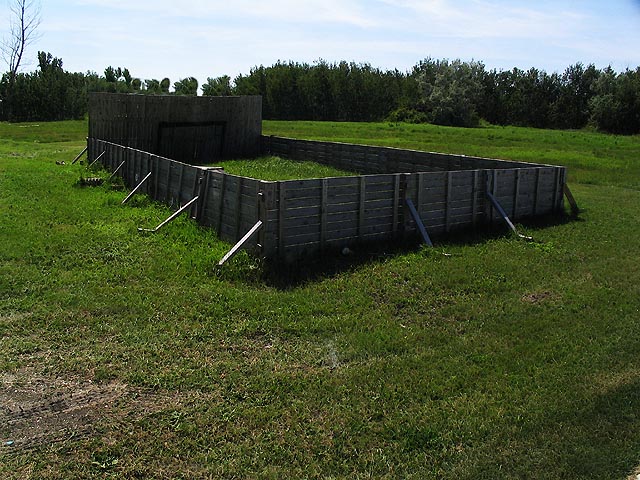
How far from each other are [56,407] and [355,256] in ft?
21.0

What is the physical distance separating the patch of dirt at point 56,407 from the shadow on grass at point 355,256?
389 centimetres

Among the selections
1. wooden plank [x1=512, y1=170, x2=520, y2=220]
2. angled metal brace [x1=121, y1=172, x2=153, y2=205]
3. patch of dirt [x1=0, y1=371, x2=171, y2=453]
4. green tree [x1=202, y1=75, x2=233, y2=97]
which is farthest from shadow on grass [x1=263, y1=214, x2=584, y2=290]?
green tree [x1=202, y1=75, x2=233, y2=97]

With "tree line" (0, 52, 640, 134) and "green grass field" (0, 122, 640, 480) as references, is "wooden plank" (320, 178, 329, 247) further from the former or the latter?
"tree line" (0, 52, 640, 134)

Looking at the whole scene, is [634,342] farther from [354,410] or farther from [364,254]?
[364,254]

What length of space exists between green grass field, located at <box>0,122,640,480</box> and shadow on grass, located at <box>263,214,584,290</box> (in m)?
0.06

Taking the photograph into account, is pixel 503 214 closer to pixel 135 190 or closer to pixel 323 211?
pixel 323 211

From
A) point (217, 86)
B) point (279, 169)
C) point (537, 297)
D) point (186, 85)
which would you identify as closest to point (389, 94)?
point (217, 86)

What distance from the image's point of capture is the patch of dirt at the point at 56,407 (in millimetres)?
5605

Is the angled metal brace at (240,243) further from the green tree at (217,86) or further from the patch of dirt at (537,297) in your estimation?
the green tree at (217,86)

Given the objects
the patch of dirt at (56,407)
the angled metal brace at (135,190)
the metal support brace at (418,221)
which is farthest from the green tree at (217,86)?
the patch of dirt at (56,407)

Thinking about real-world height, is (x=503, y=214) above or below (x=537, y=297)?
above

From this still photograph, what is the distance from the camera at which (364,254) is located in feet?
38.3

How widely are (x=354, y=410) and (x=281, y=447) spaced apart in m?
0.94

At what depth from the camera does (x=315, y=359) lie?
24.3ft
